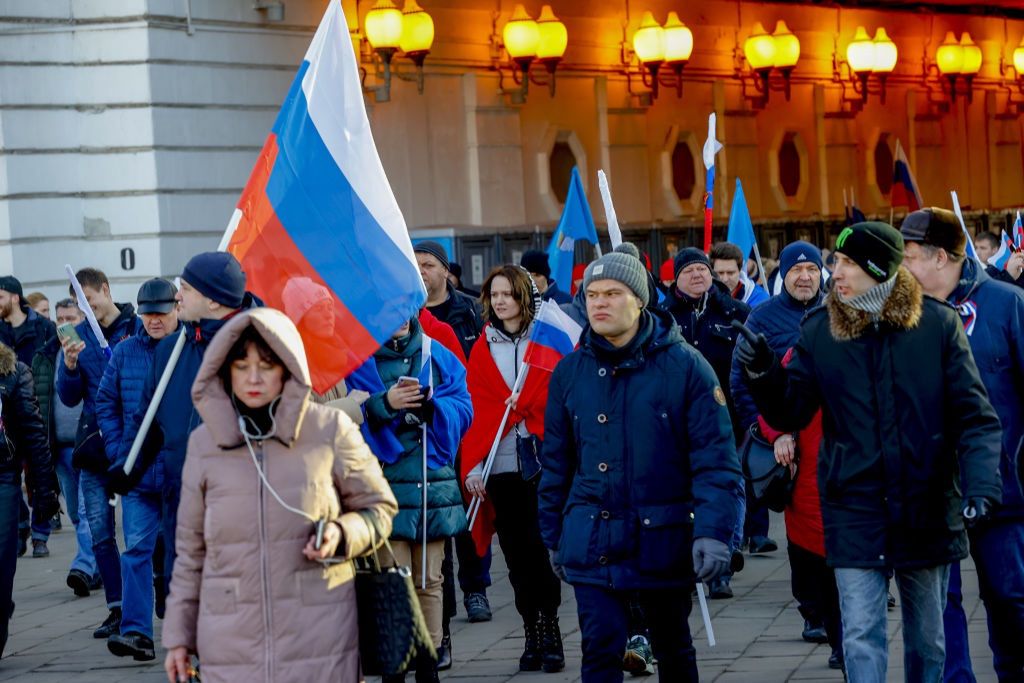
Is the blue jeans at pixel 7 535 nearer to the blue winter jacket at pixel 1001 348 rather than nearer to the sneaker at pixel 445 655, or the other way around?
the sneaker at pixel 445 655

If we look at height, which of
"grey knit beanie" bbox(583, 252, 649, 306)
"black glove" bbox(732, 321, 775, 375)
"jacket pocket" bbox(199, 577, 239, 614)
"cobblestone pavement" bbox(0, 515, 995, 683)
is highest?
"grey knit beanie" bbox(583, 252, 649, 306)

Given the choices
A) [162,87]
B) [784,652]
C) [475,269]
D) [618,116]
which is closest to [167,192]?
[162,87]

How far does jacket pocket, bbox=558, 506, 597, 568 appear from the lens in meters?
7.37

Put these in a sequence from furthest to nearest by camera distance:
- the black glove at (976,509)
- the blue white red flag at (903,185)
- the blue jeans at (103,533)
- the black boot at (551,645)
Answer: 1. the blue white red flag at (903,185)
2. the blue jeans at (103,533)
3. the black boot at (551,645)
4. the black glove at (976,509)

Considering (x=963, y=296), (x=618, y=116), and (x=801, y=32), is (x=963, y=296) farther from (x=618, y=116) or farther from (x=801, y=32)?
(x=801, y=32)

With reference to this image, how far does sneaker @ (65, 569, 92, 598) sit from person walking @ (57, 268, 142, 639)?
1253mm

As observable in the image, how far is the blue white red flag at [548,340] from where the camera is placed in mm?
10023

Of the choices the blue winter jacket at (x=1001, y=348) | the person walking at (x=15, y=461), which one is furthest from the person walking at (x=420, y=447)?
the person walking at (x=15, y=461)

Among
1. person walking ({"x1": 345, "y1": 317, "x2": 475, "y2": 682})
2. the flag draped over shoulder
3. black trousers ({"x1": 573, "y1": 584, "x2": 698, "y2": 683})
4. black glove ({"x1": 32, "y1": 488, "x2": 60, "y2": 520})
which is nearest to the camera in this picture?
black trousers ({"x1": 573, "y1": 584, "x2": 698, "y2": 683})

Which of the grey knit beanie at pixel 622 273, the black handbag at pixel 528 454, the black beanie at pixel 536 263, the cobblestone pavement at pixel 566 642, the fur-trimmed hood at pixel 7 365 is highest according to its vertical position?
the black beanie at pixel 536 263

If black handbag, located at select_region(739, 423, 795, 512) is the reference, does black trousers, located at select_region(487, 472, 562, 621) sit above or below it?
below

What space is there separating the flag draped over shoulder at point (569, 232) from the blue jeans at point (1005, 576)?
20.2 ft

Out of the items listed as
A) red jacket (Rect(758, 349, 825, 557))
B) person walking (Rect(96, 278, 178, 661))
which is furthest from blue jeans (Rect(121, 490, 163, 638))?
red jacket (Rect(758, 349, 825, 557))

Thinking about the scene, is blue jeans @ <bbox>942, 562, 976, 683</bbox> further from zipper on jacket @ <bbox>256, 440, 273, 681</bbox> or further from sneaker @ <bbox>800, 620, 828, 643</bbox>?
zipper on jacket @ <bbox>256, 440, 273, 681</bbox>
